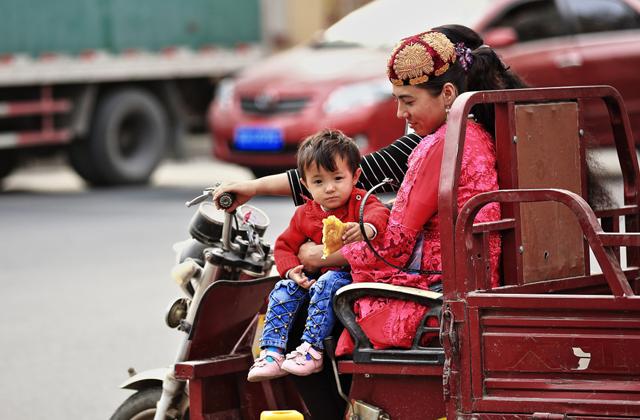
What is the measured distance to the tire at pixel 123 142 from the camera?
38.2 feet

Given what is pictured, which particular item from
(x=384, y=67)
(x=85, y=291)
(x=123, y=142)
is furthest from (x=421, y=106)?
(x=123, y=142)

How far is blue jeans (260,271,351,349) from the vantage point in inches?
107

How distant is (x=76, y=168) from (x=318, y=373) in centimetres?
949

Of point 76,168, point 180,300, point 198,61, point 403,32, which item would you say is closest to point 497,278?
point 180,300

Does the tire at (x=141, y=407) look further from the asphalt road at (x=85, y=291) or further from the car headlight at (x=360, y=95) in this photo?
the car headlight at (x=360, y=95)

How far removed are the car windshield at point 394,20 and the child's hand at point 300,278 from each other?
624cm

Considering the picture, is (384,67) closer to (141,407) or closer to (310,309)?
(141,407)

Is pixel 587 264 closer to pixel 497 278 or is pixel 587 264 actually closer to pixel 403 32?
pixel 497 278

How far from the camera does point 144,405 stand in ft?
10.7

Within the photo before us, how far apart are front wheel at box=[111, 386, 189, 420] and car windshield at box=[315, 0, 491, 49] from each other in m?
6.10

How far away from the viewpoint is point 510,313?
7.68 ft

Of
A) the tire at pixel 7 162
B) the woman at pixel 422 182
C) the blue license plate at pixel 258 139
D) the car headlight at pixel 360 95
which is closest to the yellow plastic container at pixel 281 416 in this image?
the woman at pixel 422 182

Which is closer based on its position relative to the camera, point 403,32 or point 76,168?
point 403,32

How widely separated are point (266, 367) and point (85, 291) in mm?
4101
